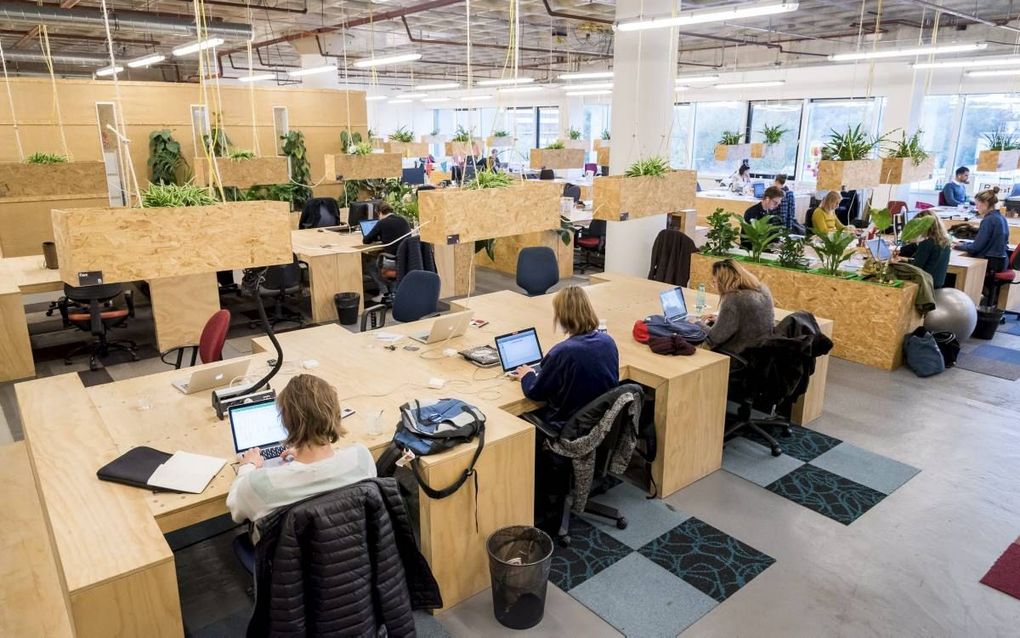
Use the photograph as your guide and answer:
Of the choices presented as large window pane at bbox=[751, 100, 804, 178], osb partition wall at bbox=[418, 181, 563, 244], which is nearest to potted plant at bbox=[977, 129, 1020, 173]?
large window pane at bbox=[751, 100, 804, 178]

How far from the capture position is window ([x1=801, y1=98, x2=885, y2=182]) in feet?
47.4

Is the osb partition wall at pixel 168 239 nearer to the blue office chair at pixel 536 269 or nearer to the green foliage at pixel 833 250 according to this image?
the blue office chair at pixel 536 269

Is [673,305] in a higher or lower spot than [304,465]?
lower

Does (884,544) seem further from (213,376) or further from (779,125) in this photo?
(779,125)

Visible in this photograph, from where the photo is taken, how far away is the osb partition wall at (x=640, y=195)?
5.48 meters

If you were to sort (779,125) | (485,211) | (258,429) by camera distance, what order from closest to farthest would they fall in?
(258,429), (485,211), (779,125)

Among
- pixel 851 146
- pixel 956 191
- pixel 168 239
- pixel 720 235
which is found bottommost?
pixel 720 235

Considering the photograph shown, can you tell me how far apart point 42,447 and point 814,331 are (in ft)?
15.1

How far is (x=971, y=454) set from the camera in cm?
484

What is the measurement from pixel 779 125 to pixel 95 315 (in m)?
14.7

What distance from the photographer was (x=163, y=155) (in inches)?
424

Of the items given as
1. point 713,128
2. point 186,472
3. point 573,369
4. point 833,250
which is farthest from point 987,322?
point 713,128

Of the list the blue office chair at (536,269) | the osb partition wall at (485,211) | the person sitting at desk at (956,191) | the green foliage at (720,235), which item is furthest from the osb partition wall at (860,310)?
the person sitting at desk at (956,191)

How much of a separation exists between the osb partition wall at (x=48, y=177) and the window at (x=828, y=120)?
43.7 feet
